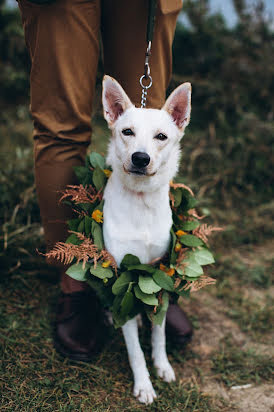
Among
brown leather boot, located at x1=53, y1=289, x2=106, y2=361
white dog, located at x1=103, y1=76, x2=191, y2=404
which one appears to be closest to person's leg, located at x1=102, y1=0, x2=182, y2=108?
white dog, located at x1=103, y1=76, x2=191, y2=404

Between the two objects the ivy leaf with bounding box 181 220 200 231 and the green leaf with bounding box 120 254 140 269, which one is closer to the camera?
the green leaf with bounding box 120 254 140 269

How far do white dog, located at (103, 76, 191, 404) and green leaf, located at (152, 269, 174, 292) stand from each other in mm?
100

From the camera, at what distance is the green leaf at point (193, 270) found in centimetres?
189

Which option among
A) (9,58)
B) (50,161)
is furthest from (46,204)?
(9,58)

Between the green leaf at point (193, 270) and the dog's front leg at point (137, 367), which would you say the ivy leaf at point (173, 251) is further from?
the dog's front leg at point (137, 367)

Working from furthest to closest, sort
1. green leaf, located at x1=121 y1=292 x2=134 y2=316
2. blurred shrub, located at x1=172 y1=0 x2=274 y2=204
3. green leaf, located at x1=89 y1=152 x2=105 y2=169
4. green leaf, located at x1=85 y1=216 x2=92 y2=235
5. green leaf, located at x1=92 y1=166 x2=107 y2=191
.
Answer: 1. blurred shrub, located at x1=172 y1=0 x2=274 y2=204
2. green leaf, located at x1=89 y1=152 x2=105 y2=169
3. green leaf, located at x1=92 y1=166 x2=107 y2=191
4. green leaf, located at x1=85 y1=216 x2=92 y2=235
5. green leaf, located at x1=121 y1=292 x2=134 y2=316

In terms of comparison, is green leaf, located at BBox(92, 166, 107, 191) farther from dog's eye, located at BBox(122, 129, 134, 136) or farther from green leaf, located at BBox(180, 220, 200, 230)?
green leaf, located at BBox(180, 220, 200, 230)

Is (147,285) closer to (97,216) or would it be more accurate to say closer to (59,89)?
(97,216)

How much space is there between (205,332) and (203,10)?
3.89 meters

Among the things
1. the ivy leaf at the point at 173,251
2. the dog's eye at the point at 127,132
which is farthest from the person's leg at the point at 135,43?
the ivy leaf at the point at 173,251

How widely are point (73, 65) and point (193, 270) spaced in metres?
1.25

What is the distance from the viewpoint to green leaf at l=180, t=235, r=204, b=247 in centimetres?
198

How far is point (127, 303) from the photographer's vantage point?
1.80 m

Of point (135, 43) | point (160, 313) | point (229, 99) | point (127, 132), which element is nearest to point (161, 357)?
point (160, 313)
